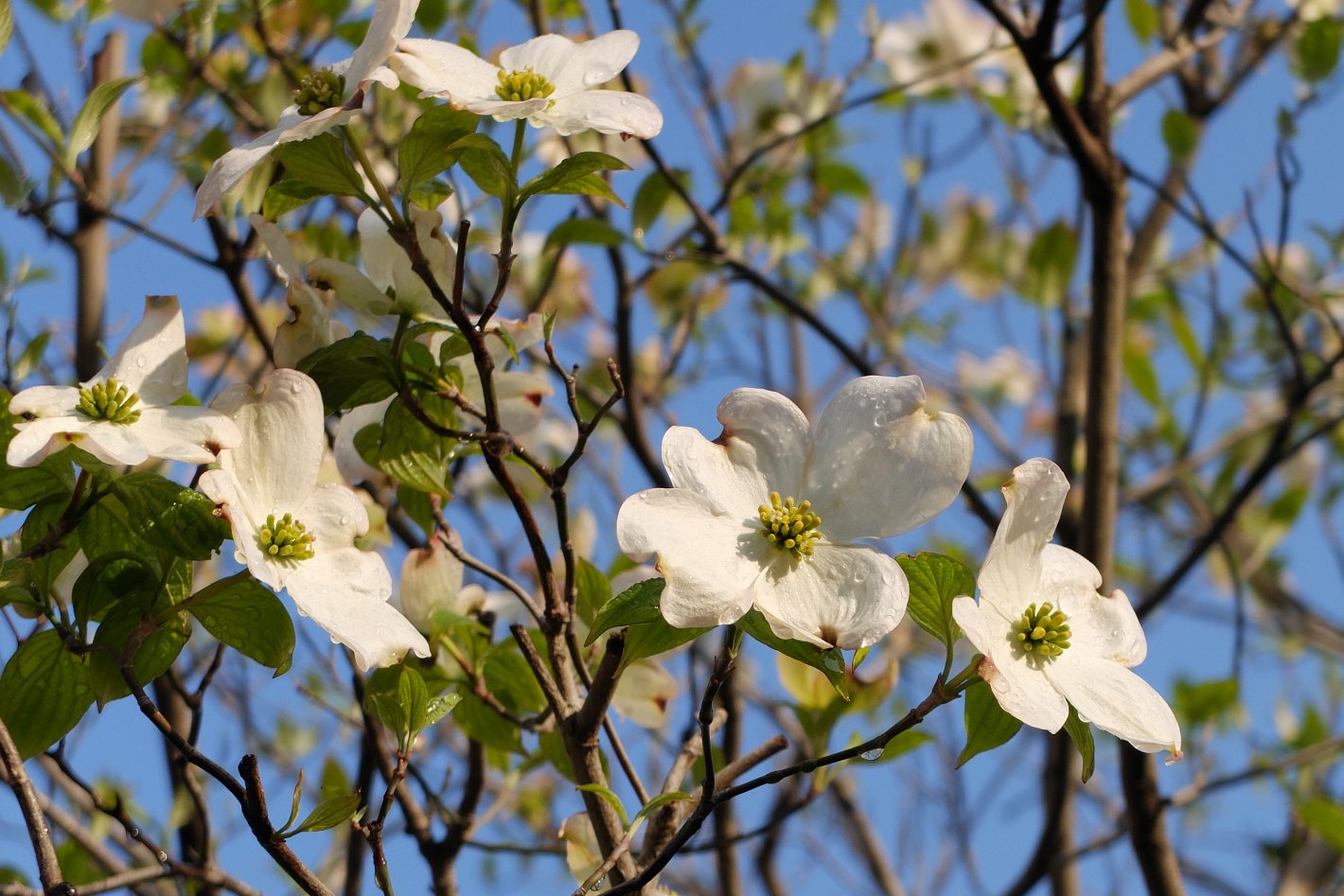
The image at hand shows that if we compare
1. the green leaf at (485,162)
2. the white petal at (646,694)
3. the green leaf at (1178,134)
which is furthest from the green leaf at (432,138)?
the green leaf at (1178,134)

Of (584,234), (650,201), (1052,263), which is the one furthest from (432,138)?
(1052,263)

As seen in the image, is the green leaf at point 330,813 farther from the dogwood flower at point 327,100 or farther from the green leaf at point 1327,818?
the green leaf at point 1327,818

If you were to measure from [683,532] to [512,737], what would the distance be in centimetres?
37

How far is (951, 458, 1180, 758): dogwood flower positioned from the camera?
0.67 m

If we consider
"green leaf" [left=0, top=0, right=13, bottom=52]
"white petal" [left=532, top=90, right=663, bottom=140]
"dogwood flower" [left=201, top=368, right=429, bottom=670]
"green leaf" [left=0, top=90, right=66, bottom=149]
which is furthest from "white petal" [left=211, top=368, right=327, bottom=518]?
"green leaf" [left=0, top=90, right=66, bottom=149]

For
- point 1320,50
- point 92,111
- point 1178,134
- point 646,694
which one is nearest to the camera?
point 92,111

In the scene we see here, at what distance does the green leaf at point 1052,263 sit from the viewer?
6.15ft

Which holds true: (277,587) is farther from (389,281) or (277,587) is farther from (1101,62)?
(1101,62)

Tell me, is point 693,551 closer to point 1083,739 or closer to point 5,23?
point 1083,739

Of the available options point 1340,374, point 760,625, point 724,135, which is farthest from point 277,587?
point 1340,374

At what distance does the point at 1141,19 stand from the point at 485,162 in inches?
56.0

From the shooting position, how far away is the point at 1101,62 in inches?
58.7

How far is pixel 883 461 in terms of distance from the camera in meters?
0.72

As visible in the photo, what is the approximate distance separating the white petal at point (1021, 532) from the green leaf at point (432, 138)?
1.17 feet
